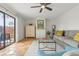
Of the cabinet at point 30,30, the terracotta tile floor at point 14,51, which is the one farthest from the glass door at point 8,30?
the cabinet at point 30,30

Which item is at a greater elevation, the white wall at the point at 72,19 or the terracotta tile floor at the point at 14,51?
the white wall at the point at 72,19

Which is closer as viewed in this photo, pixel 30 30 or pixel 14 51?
pixel 14 51

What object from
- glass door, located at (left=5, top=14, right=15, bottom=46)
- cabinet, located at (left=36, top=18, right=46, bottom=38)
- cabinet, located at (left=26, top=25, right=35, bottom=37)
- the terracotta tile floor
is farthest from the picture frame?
the terracotta tile floor

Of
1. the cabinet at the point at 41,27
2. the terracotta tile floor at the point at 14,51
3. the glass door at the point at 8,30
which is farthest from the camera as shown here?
the cabinet at the point at 41,27

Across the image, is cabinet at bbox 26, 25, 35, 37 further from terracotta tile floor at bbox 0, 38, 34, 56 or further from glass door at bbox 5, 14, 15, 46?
terracotta tile floor at bbox 0, 38, 34, 56

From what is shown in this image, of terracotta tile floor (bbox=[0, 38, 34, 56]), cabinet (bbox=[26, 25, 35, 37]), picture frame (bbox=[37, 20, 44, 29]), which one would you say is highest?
picture frame (bbox=[37, 20, 44, 29])

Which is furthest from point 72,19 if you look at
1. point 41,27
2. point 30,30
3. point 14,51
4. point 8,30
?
point 30,30

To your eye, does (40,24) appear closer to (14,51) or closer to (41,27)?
(41,27)

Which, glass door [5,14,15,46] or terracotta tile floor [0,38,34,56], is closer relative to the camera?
terracotta tile floor [0,38,34,56]

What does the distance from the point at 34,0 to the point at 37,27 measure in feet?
28.2

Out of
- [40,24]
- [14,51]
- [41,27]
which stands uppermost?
[40,24]

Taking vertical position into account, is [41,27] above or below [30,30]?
above

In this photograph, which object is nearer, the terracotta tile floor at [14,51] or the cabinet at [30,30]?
the terracotta tile floor at [14,51]

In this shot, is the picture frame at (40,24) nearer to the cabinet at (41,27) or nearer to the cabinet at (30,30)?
the cabinet at (41,27)
